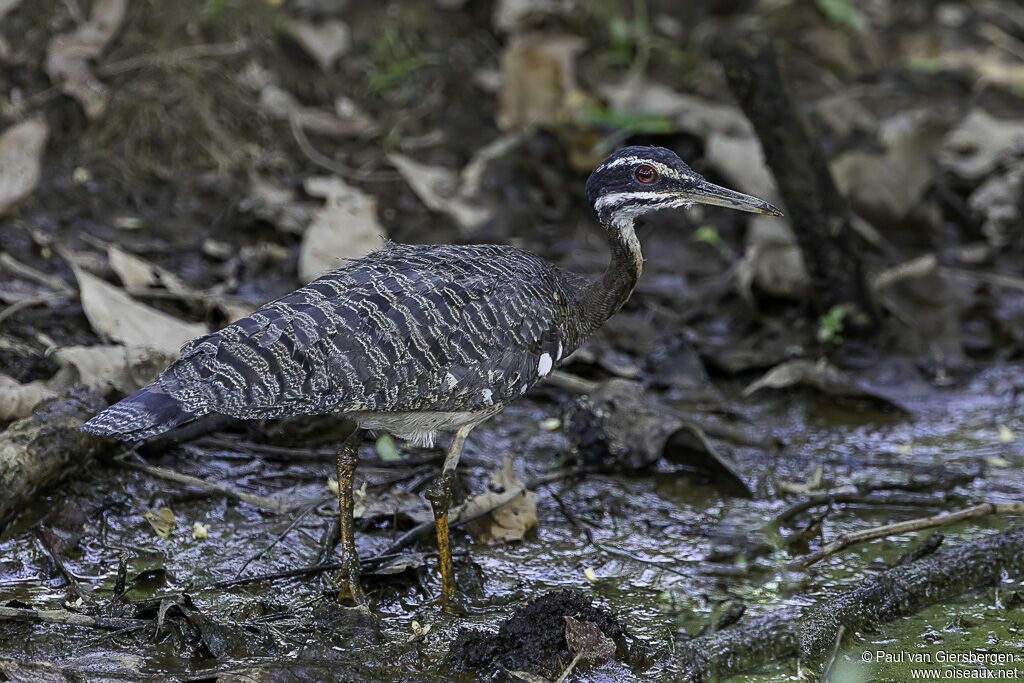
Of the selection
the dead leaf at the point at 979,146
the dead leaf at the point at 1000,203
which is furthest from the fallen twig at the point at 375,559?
the dead leaf at the point at 979,146

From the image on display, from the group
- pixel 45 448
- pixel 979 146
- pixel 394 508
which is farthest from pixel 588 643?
pixel 979 146

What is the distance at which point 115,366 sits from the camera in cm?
559

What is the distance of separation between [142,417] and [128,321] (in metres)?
1.93

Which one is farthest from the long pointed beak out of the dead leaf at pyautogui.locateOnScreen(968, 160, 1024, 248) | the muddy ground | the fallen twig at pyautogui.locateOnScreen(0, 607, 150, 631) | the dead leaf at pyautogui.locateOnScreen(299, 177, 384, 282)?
the dead leaf at pyautogui.locateOnScreen(968, 160, 1024, 248)

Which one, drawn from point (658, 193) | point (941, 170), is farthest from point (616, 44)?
point (658, 193)

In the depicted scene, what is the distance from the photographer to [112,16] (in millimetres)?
7895

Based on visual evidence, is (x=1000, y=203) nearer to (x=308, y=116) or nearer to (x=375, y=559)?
(x=308, y=116)

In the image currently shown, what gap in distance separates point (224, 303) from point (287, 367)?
2.19 meters

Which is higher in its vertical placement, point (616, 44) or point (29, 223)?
point (616, 44)

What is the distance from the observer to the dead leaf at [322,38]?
8758 mm

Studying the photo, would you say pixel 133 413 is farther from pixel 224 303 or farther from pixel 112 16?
pixel 112 16

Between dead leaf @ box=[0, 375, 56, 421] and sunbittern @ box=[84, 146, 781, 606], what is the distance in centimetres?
116

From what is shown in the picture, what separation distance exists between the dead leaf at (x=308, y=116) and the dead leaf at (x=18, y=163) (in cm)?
179

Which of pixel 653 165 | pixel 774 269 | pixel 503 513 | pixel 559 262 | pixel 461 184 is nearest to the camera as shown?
pixel 653 165
